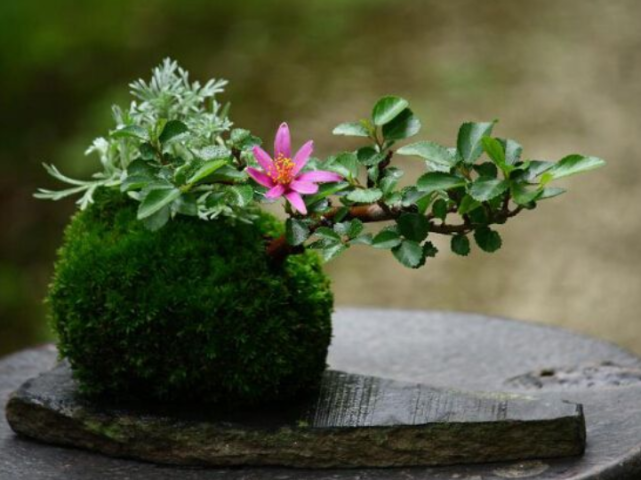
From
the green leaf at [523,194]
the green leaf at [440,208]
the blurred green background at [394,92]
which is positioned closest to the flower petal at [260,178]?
the green leaf at [440,208]

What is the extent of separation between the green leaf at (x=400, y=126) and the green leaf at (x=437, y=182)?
0.31 feet

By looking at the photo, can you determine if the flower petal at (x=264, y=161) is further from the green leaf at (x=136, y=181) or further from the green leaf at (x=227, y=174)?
the green leaf at (x=136, y=181)

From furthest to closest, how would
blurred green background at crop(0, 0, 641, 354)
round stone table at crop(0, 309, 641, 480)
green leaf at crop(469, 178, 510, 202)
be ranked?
blurred green background at crop(0, 0, 641, 354) → round stone table at crop(0, 309, 641, 480) → green leaf at crop(469, 178, 510, 202)

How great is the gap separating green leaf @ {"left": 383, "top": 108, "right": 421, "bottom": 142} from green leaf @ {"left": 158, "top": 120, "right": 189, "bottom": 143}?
10.9 inches

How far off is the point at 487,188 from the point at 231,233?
0.42 meters

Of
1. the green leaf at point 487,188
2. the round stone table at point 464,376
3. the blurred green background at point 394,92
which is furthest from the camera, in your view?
the blurred green background at point 394,92

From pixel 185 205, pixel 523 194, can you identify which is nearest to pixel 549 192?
pixel 523 194

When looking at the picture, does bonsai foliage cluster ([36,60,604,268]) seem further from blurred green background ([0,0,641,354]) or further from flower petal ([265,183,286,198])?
blurred green background ([0,0,641,354])

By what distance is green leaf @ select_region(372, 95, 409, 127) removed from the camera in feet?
4.43

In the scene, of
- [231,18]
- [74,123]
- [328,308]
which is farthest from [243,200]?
[231,18]

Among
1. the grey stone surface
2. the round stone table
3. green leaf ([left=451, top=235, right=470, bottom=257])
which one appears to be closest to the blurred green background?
the round stone table

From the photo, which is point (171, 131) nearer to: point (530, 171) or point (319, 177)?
point (319, 177)

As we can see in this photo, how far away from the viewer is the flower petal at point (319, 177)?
1.35 meters

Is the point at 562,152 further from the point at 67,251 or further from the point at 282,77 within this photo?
the point at 67,251
